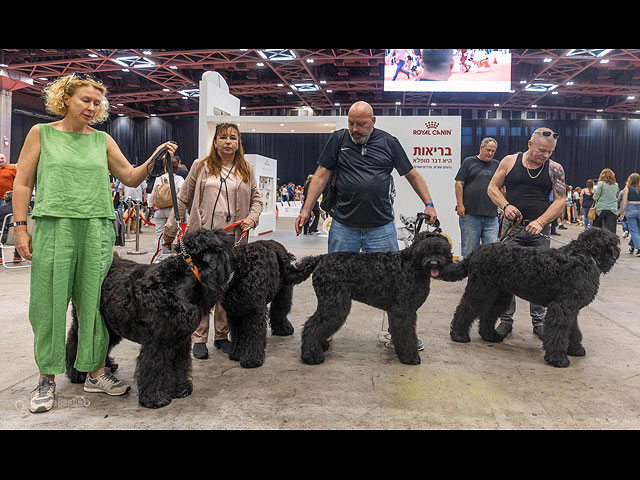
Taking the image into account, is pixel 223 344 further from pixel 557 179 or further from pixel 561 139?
pixel 561 139

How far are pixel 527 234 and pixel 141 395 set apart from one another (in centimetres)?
300

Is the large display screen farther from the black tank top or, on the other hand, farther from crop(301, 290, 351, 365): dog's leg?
crop(301, 290, 351, 365): dog's leg

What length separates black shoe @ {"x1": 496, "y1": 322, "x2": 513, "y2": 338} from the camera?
11.7 ft

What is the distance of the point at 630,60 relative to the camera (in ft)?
49.3

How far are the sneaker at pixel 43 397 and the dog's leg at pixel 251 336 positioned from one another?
1028mm

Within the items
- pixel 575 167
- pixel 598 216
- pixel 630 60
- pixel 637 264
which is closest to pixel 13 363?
pixel 637 264

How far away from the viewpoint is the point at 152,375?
2195mm

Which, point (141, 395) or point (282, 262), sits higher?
point (282, 262)

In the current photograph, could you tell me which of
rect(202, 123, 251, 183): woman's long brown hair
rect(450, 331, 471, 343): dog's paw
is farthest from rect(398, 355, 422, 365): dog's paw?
rect(202, 123, 251, 183): woman's long brown hair

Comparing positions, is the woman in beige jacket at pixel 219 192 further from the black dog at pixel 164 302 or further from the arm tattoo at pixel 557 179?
the arm tattoo at pixel 557 179

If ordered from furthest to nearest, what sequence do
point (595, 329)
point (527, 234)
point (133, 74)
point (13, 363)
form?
point (133, 74)
point (595, 329)
point (527, 234)
point (13, 363)

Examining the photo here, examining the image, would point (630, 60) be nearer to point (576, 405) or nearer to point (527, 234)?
point (527, 234)

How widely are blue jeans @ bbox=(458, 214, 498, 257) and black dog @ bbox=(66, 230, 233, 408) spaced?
2.94 metres

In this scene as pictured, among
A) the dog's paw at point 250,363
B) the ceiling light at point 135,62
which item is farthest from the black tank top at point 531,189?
the ceiling light at point 135,62
